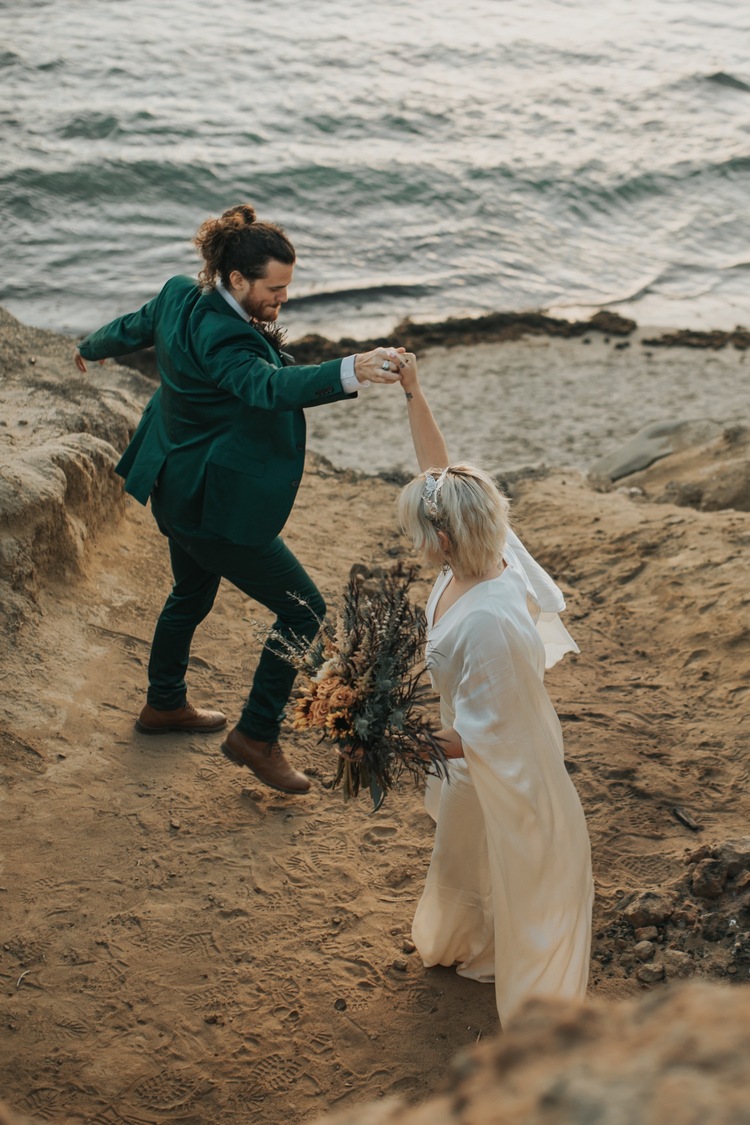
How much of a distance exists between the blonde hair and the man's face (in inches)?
45.1

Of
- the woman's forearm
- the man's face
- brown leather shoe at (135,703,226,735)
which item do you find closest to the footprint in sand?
brown leather shoe at (135,703,226,735)

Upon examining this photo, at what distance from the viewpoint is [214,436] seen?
4383 mm

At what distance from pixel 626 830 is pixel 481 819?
1.40 metres

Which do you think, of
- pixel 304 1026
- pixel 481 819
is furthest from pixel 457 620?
pixel 304 1026

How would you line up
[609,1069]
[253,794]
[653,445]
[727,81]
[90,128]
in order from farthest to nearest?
1. [727,81]
2. [90,128]
3. [653,445]
4. [253,794]
5. [609,1069]

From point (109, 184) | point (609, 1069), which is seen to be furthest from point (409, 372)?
point (109, 184)

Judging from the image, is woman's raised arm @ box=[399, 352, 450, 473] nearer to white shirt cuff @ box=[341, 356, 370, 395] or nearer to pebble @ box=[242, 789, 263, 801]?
white shirt cuff @ box=[341, 356, 370, 395]

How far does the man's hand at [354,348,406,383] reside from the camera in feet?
12.8

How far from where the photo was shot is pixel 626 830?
4953 mm

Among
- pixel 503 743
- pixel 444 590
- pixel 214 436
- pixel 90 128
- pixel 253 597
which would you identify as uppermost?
pixel 90 128

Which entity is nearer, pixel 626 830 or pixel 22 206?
pixel 626 830

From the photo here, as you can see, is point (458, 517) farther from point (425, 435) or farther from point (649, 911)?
point (649, 911)

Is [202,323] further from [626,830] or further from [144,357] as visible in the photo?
[144,357]

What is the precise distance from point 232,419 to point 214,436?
0.11 m
